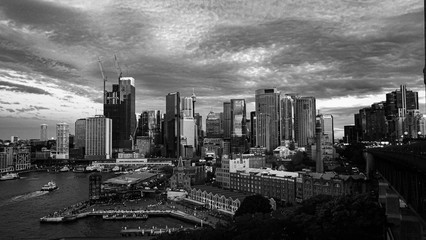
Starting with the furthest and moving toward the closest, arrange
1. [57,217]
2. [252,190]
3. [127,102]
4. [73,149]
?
[127,102]
[73,149]
[252,190]
[57,217]

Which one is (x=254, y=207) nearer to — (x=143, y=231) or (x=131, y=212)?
(x=143, y=231)

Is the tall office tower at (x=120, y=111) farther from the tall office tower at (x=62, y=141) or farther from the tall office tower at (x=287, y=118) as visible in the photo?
the tall office tower at (x=287, y=118)

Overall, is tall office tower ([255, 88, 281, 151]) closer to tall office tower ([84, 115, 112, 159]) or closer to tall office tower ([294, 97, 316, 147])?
tall office tower ([294, 97, 316, 147])

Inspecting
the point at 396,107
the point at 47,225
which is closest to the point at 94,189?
the point at 47,225

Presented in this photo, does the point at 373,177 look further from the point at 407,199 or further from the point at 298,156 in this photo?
the point at 298,156

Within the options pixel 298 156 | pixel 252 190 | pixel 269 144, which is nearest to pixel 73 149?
pixel 269 144

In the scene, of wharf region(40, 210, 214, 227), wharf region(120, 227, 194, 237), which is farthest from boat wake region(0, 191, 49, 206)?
wharf region(120, 227, 194, 237)
